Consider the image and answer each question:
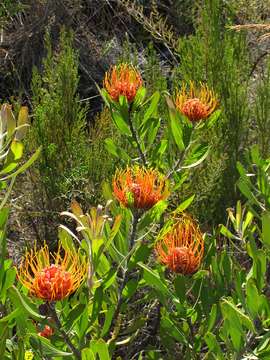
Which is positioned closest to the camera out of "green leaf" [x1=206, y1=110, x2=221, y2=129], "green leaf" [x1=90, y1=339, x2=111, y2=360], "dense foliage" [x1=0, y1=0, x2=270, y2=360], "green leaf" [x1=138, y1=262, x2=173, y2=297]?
"green leaf" [x1=90, y1=339, x2=111, y2=360]

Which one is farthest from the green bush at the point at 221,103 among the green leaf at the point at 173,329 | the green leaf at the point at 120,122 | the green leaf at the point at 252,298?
the green leaf at the point at 252,298

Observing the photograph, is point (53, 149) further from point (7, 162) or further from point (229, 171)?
point (7, 162)

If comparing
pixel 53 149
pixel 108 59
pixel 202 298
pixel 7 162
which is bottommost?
pixel 108 59

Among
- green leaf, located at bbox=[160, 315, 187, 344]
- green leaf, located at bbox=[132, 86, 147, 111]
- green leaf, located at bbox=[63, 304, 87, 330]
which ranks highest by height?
green leaf, located at bbox=[132, 86, 147, 111]

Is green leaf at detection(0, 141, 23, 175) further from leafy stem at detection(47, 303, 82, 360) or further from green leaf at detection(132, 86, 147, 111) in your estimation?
green leaf at detection(132, 86, 147, 111)

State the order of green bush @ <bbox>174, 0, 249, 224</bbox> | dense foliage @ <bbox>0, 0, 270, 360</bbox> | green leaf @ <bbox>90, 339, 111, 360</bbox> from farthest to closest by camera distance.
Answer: green bush @ <bbox>174, 0, 249, 224</bbox> → dense foliage @ <bbox>0, 0, 270, 360</bbox> → green leaf @ <bbox>90, 339, 111, 360</bbox>

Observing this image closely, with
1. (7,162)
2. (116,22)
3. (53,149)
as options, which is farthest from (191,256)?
(116,22)

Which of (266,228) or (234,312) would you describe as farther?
(266,228)

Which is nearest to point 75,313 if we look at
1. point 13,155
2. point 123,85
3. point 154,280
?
point 154,280

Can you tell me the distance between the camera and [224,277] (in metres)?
1.71

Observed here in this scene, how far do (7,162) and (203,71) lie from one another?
5.53ft

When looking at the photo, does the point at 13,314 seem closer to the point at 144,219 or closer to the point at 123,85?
the point at 144,219

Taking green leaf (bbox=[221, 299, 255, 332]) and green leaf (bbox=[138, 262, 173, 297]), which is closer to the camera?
green leaf (bbox=[221, 299, 255, 332])

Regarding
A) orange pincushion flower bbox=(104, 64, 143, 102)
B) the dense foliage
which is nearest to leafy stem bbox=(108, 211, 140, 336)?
the dense foliage
